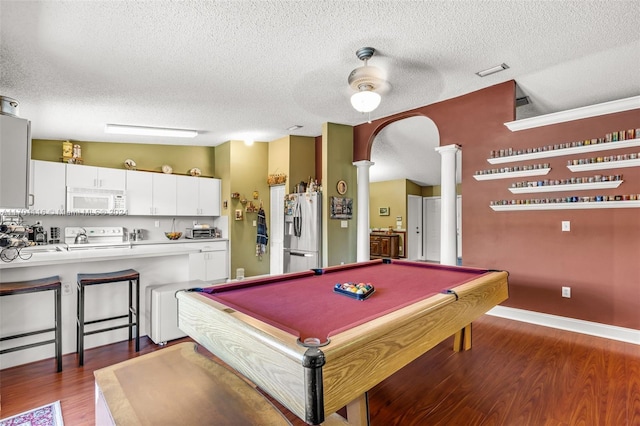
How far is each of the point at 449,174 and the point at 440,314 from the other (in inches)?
113

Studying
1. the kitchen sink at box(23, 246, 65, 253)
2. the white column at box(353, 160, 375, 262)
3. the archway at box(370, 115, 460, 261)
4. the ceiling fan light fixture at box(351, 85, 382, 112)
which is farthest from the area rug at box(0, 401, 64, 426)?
the archway at box(370, 115, 460, 261)

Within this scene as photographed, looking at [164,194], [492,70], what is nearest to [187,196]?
[164,194]

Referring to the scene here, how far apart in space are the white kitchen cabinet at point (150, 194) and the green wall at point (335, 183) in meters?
2.73

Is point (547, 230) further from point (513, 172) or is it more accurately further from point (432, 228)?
point (432, 228)

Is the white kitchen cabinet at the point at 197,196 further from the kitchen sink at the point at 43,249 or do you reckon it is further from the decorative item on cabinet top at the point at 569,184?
the decorative item on cabinet top at the point at 569,184

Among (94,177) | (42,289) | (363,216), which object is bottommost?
(42,289)

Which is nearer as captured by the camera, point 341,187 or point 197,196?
point 341,187

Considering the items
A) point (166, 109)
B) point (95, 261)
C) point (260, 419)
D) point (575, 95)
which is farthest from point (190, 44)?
point (575, 95)

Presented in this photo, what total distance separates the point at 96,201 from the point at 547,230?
6.10m

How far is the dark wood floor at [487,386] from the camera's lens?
6.24ft

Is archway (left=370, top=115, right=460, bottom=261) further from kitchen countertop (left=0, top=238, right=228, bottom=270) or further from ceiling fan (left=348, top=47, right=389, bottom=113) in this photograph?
kitchen countertop (left=0, top=238, right=228, bottom=270)

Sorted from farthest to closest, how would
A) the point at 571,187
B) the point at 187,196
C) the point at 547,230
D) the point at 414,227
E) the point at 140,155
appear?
the point at 414,227 → the point at 187,196 → the point at 140,155 → the point at 547,230 → the point at 571,187

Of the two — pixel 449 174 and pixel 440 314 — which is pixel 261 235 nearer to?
pixel 449 174

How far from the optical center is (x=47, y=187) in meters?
4.43
